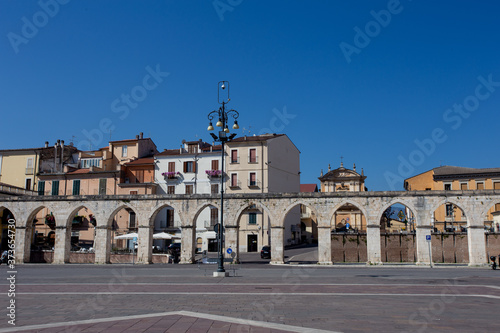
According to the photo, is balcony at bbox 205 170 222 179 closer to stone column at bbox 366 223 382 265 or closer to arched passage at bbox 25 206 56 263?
arched passage at bbox 25 206 56 263

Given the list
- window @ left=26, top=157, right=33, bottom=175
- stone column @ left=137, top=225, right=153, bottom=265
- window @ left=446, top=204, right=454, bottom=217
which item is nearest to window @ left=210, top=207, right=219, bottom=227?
stone column @ left=137, top=225, right=153, bottom=265

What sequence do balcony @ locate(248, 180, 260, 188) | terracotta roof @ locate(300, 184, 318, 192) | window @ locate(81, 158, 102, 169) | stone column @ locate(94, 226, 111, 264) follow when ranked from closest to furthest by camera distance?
stone column @ locate(94, 226, 111, 264), balcony @ locate(248, 180, 260, 188), window @ locate(81, 158, 102, 169), terracotta roof @ locate(300, 184, 318, 192)

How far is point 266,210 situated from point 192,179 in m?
19.8

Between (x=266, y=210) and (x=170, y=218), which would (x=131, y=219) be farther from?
(x=266, y=210)

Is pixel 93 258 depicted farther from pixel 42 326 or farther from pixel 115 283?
pixel 42 326

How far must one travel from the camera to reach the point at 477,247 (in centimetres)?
2878

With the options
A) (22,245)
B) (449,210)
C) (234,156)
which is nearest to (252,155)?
(234,156)

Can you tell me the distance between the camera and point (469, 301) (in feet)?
39.3

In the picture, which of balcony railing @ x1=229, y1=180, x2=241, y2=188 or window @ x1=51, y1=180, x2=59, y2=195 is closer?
balcony railing @ x1=229, y1=180, x2=241, y2=188

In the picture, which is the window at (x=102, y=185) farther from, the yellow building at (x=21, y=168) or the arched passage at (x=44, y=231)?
the yellow building at (x=21, y=168)

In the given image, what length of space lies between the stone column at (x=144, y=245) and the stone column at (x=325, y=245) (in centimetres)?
1334

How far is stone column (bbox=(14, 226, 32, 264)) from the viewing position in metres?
34.6

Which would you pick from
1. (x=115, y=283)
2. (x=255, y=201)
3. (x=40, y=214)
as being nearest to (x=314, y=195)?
(x=255, y=201)

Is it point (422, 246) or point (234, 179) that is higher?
point (234, 179)
